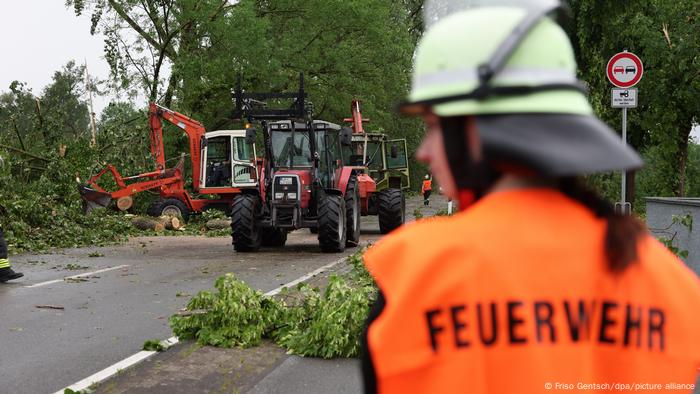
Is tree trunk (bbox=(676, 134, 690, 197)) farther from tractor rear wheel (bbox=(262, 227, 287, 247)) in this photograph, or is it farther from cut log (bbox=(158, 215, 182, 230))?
cut log (bbox=(158, 215, 182, 230))

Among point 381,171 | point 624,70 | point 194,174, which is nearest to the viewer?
point 624,70

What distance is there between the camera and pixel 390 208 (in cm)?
2103

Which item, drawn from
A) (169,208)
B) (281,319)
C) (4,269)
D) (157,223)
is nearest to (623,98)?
(281,319)

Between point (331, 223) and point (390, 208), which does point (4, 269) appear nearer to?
point (331, 223)

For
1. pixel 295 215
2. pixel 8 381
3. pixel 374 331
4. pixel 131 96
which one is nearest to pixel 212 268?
pixel 295 215

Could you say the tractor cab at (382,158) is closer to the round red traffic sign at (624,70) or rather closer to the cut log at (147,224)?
the cut log at (147,224)

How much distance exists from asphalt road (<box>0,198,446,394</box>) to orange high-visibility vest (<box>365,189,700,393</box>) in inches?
196

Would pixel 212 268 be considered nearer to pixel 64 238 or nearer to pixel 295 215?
pixel 295 215

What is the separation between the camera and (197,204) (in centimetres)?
2766

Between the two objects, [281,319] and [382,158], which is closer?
[281,319]

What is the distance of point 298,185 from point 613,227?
49.4 ft

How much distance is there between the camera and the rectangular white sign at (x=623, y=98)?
13742 mm

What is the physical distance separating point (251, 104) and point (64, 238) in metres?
5.56

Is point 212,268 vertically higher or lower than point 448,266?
lower
